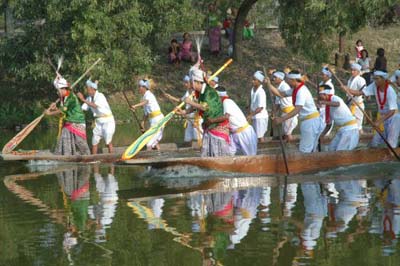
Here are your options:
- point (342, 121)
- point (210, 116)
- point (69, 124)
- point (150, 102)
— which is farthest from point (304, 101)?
point (150, 102)

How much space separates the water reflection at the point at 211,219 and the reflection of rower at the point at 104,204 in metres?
0.02

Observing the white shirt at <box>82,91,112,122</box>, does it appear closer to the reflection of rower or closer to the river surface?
the reflection of rower

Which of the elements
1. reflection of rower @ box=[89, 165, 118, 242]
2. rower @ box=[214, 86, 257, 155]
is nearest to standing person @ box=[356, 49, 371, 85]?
rower @ box=[214, 86, 257, 155]

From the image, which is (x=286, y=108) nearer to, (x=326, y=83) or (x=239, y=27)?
(x=326, y=83)

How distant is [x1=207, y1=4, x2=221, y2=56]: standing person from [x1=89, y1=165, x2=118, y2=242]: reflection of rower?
1964 centimetres

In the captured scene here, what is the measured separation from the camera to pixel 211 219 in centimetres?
1349

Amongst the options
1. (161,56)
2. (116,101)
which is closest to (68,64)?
(116,101)

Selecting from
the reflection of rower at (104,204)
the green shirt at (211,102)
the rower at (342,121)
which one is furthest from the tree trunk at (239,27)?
the green shirt at (211,102)

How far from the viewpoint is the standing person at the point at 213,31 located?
3831cm

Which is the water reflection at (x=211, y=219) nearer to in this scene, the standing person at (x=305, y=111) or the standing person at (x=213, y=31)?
the standing person at (x=305, y=111)

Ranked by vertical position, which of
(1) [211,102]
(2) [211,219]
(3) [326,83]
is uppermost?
(3) [326,83]

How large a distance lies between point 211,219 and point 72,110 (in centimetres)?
742

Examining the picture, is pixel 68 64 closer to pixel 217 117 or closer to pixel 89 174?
pixel 89 174

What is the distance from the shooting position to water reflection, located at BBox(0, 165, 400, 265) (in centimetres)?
1145
